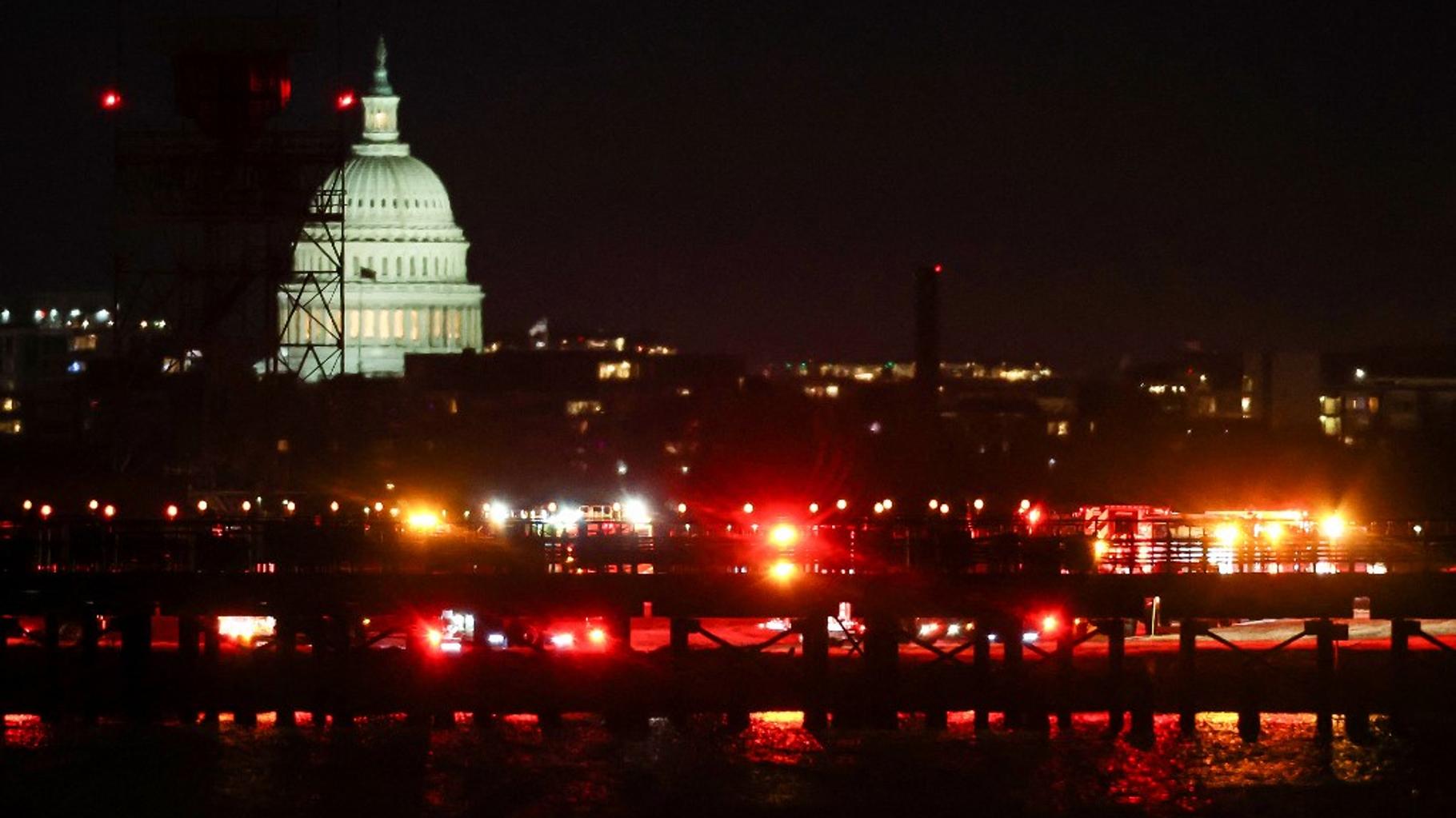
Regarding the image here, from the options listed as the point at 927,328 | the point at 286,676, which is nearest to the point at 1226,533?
the point at 286,676

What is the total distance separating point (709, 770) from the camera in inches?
2462

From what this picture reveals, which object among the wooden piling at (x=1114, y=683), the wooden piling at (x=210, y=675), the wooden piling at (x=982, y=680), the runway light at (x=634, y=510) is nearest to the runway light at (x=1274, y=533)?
the wooden piling at (x=1114, y=683)

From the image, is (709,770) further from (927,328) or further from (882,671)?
(927,328)

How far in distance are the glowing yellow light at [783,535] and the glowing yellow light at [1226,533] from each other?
363 inches

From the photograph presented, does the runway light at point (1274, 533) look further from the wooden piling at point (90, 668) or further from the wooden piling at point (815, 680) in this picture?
the wooden piling at point (90, 668)

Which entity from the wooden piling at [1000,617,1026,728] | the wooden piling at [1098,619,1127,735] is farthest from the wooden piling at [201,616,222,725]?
the wooden piling at [1098,619,1127,735]

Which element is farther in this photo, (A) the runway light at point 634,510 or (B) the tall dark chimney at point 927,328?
(B) the tall dark chimney at point 927,328

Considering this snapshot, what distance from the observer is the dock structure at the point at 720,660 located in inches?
2574

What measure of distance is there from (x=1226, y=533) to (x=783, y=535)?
1173 cm

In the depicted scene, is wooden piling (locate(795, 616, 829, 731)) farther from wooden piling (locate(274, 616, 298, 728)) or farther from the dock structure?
wooden piling (locate(274, 616, 298, 728))

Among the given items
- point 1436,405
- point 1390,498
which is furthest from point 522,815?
point 1436,405

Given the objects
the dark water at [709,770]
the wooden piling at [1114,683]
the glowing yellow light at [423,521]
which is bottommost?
the dark water at [709,770]

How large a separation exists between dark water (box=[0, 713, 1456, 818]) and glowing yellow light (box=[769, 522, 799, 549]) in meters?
5.76

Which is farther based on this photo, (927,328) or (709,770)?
(927,328)
